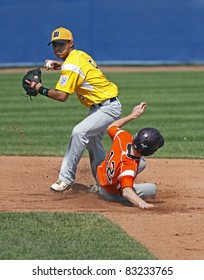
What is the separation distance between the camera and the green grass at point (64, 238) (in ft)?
21.7

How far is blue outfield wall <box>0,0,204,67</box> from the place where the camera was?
85.4 feet

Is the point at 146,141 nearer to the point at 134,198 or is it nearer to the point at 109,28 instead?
the point at 134,198

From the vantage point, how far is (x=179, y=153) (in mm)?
12133

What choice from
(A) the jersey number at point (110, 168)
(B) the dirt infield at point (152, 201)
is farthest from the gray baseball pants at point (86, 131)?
(A) the jersey number at point (110, 168)

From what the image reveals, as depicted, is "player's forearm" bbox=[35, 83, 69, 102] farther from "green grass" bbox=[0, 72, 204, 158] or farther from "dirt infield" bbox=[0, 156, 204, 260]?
"green grass" bbox=[0, 72, 204, 158]

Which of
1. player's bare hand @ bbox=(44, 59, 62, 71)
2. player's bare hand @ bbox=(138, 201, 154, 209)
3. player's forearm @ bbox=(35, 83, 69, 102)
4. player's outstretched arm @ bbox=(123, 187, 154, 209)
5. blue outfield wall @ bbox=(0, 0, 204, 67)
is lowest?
blue outfield wall @ bbox=(0, 0, 204, 67)

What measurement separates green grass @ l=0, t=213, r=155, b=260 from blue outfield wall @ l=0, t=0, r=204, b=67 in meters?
18.3

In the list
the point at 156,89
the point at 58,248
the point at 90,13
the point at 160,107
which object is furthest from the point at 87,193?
the point at 90,13

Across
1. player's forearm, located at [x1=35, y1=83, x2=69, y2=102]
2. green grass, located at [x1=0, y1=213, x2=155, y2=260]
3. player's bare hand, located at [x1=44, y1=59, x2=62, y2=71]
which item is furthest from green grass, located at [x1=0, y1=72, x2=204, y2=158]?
green grass, located at [x1=0, y1=213, x2=155, y2=260]

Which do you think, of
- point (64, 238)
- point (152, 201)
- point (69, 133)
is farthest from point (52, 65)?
point (69, 133)

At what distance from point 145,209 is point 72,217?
81 cm

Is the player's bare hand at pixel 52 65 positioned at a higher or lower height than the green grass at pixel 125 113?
higher

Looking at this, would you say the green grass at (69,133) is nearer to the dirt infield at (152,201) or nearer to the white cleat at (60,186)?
the dirt infield at (152,201)

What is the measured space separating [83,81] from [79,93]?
Answer: 0.23 m
